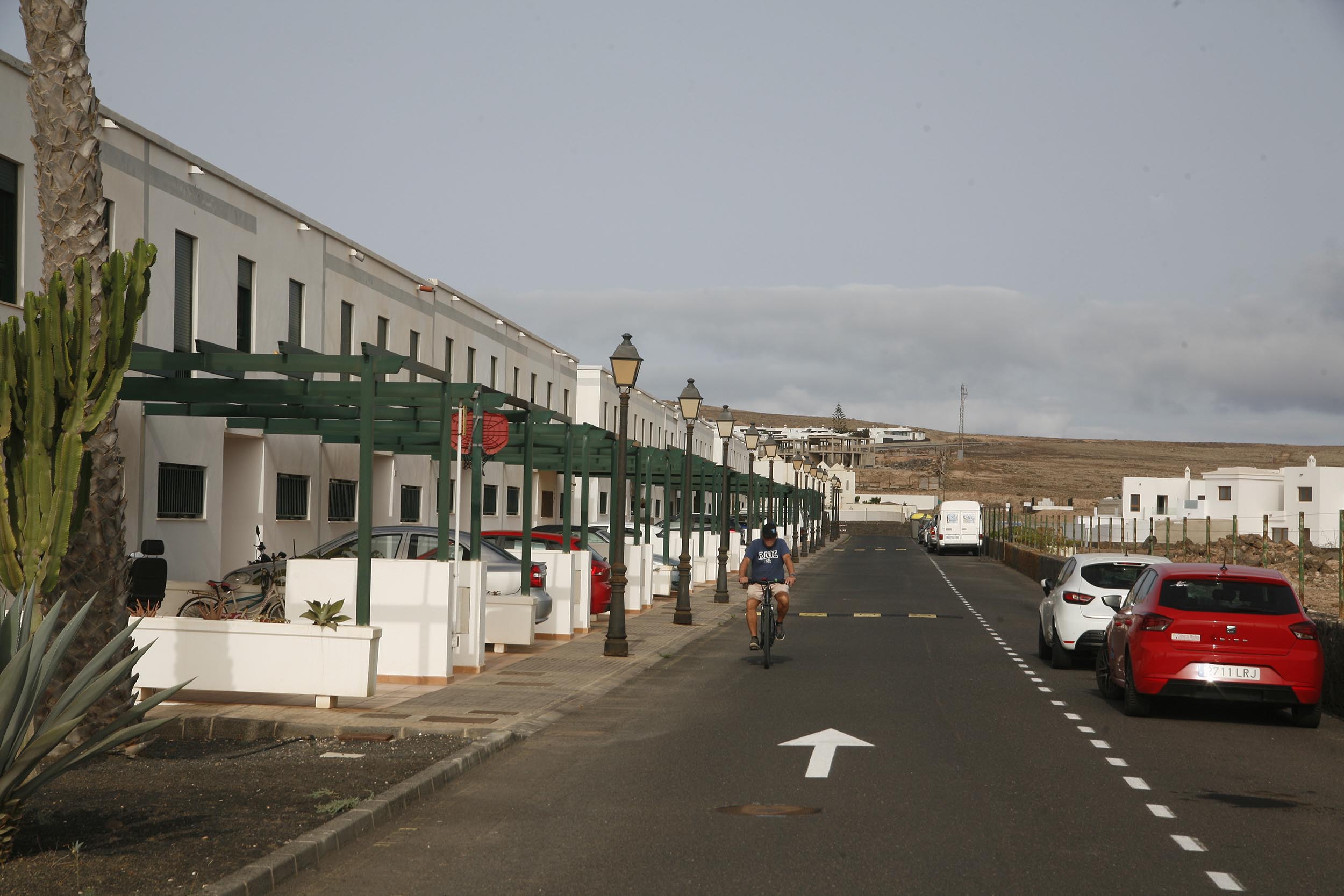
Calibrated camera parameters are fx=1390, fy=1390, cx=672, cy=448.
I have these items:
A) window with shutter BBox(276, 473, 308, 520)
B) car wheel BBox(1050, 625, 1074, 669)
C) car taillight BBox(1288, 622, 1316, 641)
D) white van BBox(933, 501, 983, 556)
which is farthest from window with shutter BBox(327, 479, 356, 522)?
white van BBox(933, 501, 983, 556)

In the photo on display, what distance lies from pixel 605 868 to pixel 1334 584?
37.9 meters

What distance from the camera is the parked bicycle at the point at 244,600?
14391 mm

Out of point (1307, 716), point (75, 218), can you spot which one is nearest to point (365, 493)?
point (75, 218)

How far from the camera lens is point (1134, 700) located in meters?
13.5

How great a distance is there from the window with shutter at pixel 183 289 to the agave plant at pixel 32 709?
17194 millimetres

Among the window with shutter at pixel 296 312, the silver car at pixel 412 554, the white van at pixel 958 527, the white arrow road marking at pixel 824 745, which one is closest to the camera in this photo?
the white arrow road marking at pixel 824 745

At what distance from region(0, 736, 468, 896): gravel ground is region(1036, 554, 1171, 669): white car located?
9.87 metres

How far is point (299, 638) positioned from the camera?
12375 mm

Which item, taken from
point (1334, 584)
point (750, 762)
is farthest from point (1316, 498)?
point (750, 762)

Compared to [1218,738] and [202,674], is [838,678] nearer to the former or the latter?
[1218,738]

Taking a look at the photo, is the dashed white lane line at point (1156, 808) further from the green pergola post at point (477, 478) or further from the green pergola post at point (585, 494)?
the green pergola post at point (585, 494)

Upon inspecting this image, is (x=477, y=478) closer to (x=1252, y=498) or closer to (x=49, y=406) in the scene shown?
(x=49, y=406)

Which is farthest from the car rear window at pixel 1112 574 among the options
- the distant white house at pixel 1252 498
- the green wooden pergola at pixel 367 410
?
the distant white house at pixel 1252 498

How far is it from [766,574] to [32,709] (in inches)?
478
